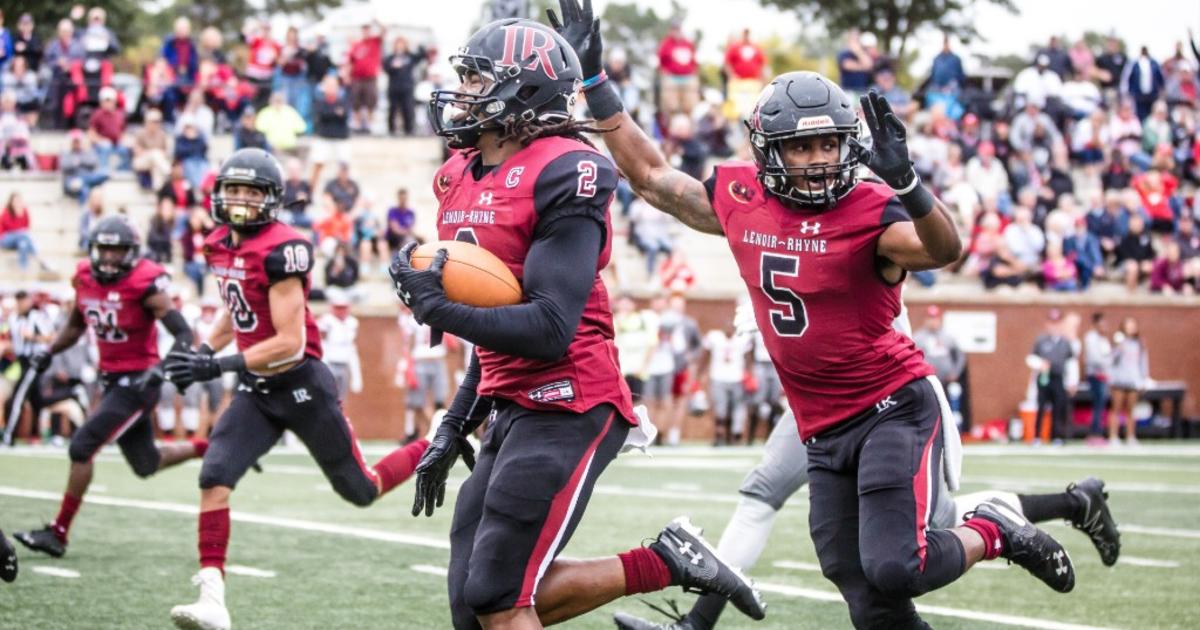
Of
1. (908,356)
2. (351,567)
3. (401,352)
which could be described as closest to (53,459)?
(401,352)

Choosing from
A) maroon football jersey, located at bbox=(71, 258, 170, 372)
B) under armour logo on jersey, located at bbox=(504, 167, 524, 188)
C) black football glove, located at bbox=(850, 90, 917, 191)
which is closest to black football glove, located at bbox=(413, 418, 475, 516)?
under armour logo on jersey, located at bbox=(504, 167, 524, 188)

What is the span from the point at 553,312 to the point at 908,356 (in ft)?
4.68

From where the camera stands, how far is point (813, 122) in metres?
4.70

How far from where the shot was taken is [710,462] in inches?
583

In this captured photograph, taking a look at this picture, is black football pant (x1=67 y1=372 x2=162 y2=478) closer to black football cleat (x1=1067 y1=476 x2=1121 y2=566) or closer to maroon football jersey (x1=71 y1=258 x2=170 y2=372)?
maroon football jersey (x1=71 y1=258 x2=170 y2=372)

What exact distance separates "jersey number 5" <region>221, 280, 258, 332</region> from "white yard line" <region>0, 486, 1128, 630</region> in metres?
1.44

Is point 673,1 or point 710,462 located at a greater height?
point 673,1

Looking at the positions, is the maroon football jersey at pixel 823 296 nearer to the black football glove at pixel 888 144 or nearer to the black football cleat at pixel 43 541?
the black football glove at pixel 888 144

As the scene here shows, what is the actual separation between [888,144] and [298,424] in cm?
352

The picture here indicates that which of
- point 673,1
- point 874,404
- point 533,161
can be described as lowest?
point 874,404

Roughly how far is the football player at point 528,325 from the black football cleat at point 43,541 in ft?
12.9

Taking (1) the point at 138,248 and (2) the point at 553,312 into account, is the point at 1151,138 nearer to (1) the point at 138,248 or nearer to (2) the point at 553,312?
(1) the point at 138,248

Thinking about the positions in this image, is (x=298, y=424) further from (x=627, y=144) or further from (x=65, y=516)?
(x=627, y=144)

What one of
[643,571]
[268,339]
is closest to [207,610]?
[268,339]
